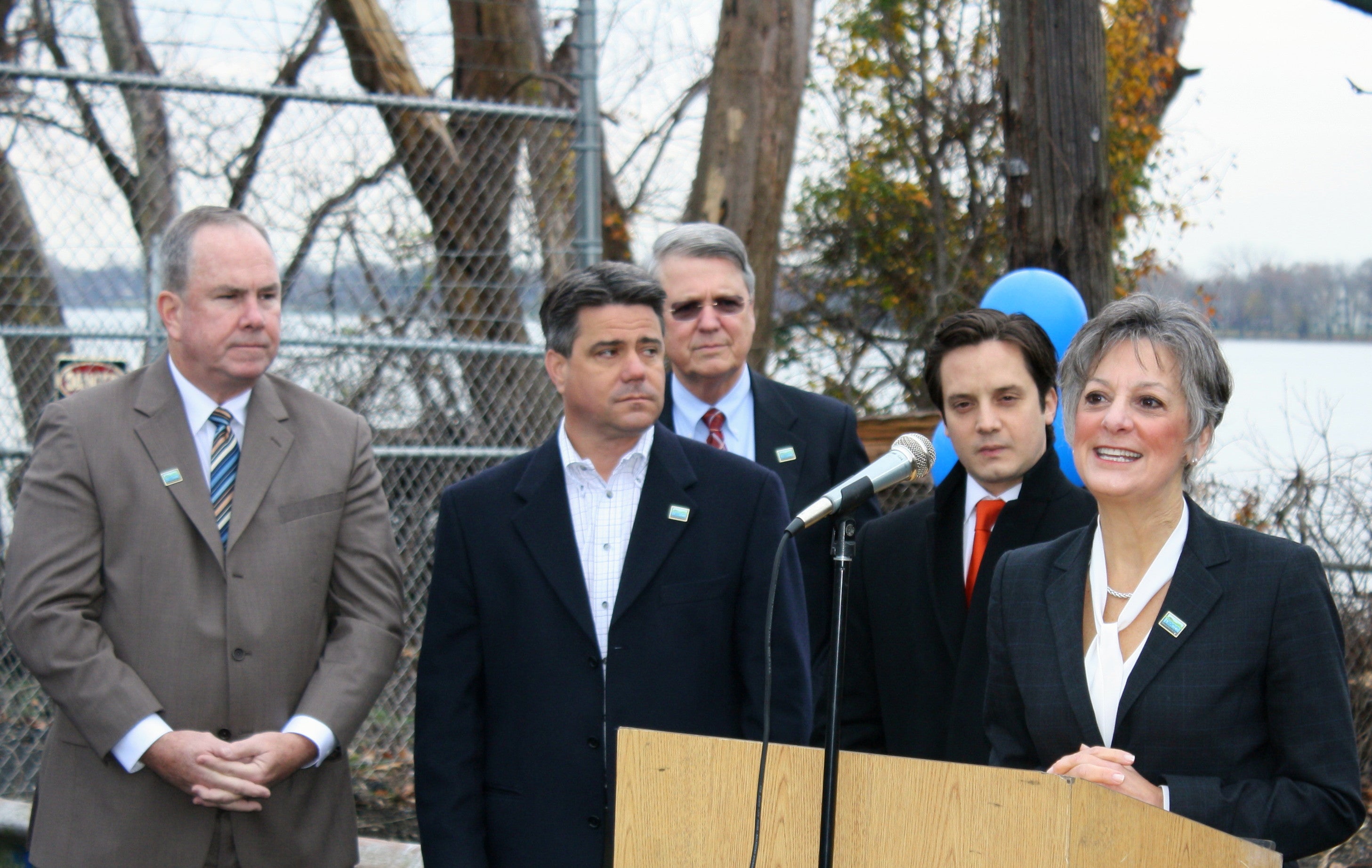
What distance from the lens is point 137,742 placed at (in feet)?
9.45

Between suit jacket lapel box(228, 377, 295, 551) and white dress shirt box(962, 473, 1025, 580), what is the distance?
1.73 metres

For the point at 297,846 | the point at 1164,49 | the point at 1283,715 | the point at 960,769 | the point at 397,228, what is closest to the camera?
the point at 960,769

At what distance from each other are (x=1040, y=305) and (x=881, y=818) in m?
2.95

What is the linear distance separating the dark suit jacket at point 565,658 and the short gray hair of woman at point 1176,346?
848 mm

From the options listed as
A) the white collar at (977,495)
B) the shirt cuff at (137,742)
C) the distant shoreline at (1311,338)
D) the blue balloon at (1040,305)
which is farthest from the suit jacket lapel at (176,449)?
the distant shoreline at (1311,338)

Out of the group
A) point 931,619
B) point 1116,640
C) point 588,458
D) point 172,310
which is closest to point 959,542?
point 931,619

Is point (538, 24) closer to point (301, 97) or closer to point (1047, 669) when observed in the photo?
point (301, 97)

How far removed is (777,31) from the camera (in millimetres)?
6434

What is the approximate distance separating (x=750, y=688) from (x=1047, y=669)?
29.9 inches

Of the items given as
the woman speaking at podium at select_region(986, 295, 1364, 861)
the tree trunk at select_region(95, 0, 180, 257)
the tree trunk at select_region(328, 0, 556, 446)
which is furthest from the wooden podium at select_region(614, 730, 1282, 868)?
the tree trunk at select_region(95, 0, 180, 257)

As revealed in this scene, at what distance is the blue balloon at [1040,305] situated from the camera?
14.5 ft

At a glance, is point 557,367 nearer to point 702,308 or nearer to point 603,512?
point 603,512

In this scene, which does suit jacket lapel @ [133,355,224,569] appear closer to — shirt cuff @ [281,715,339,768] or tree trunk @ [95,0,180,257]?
shirt cuff @ [281,715,339,768]

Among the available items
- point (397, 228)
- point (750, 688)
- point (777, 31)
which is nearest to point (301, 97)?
point (397, 228)
